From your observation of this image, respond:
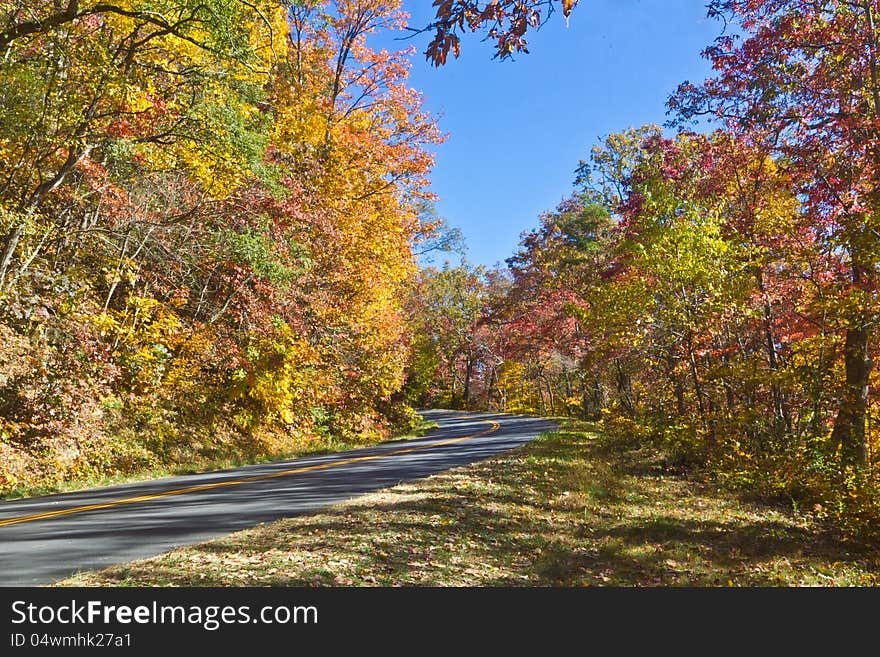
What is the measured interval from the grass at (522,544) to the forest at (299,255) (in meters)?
1.45

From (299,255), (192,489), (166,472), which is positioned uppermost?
(299,255)

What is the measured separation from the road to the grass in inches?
19.7

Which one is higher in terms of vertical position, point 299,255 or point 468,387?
point 299,255

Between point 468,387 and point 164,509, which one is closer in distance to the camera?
point 164,509

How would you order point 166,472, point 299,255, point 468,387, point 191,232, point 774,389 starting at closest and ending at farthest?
point 774,389 → point 166,472 → point 191,232 → point 299,255 → point 468,387

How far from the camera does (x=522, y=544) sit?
6.80 metres

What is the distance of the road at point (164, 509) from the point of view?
536 cm

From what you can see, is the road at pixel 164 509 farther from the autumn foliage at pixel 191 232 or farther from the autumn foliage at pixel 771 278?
the autumn foliage at pixel 771 278

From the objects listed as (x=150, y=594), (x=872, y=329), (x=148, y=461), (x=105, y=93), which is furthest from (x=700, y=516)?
(x=105, y=93)

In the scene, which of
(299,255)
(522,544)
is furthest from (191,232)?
(522,544)

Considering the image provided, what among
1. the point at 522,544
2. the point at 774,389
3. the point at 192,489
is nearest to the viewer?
the point at 522,544

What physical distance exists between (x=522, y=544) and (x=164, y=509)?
4.91 meters

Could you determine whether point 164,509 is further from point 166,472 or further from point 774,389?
point 774,389

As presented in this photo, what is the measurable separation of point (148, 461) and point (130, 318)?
3744 mm
